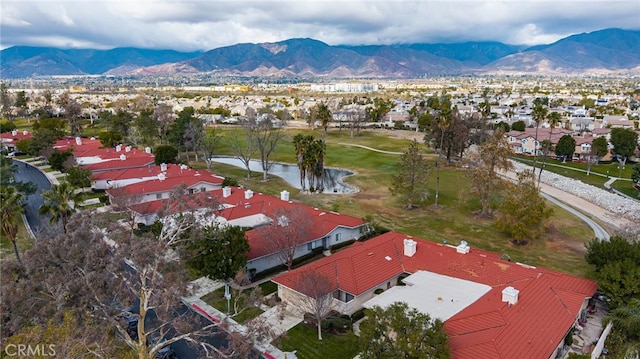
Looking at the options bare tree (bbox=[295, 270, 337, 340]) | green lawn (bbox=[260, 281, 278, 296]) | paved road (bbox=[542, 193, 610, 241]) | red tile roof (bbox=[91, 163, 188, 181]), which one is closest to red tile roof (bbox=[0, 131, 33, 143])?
red tile roof (bbox=[91, 163, 188, 181])

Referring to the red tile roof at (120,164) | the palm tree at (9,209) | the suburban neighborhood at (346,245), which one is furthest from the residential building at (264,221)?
the red tile roof at (120,164)

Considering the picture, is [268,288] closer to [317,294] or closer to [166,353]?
[317,294]

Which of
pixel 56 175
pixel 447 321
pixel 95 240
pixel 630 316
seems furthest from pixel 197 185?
pixel 630 316

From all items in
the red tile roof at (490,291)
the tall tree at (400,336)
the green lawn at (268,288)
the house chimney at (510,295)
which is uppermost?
the tall tree at (400,336)

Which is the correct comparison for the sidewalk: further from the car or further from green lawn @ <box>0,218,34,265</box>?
green lawn @ <box>0,218,34,265</box>

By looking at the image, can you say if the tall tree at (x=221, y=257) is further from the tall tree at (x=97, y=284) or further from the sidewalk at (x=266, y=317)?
the tall tree at (x=97, y=284)

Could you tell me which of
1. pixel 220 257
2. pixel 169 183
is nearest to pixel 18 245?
pixel 169 183
